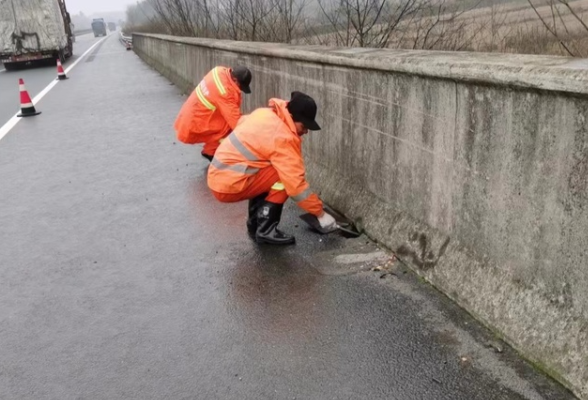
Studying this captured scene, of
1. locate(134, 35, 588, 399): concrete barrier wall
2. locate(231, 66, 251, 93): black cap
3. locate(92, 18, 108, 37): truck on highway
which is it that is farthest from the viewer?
locate(92, 18, 108, 37): truck on highway

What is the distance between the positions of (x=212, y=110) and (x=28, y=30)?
950 inches

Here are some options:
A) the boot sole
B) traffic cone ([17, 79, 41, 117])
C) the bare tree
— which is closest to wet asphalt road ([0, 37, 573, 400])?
the boot sole

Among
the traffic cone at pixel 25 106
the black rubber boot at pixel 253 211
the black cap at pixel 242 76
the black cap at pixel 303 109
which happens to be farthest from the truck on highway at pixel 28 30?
the black cap at pixel 303 109

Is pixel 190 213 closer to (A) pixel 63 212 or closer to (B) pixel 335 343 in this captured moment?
(A) pixel 63 212

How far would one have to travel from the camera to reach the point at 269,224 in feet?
16.3

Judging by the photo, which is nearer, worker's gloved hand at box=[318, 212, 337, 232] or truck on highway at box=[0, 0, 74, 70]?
worker's gloved hand at box=[318, 212, 337, 232]

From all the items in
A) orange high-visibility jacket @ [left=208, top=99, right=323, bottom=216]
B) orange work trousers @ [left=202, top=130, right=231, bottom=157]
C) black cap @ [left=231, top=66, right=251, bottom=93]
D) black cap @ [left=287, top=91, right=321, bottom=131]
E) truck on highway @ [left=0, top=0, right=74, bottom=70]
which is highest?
truck on highway @ [left=0, top=0, right=74, bottom=70]

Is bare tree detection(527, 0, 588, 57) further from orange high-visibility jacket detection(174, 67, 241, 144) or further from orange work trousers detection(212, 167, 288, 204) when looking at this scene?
orange high-visibility jacket detection(174, 67, 241, 144)

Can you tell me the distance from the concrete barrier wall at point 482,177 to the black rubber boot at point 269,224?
0.70 metres

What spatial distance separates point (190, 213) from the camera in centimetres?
595

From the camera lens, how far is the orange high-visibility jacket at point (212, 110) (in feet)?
22.6

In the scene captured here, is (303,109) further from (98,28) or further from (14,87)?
(98,28)

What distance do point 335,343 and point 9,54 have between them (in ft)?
92.5

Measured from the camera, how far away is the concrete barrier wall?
285 centimetres
